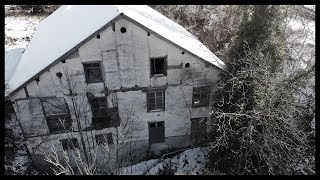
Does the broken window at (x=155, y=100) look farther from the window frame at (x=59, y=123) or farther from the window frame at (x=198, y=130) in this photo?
the window frame at (x=59, y=123)

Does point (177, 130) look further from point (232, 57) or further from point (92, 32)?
point (92, 32)

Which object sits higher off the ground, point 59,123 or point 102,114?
point 102,114

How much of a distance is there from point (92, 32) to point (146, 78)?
4222 mm

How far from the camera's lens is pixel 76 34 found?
→ 19.3 metres

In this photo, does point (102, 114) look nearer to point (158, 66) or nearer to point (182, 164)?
point (158, 66)

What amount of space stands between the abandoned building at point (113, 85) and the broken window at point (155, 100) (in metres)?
0.06

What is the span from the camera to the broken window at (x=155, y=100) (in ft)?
68.4

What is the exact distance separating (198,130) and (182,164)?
2.52 m

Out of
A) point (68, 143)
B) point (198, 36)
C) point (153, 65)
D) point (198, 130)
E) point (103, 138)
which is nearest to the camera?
point (153, 65)

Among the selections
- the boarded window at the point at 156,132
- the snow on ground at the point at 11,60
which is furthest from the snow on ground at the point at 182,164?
the snow on ground at the point at 11,60

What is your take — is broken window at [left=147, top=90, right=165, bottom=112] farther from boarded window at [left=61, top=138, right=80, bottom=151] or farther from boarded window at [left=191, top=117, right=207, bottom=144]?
boarded window at [left=61, top=138, right=80, bottom=151]

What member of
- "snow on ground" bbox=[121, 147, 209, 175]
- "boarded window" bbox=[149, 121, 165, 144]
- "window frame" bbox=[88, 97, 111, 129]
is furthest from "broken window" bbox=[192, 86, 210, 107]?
"window frame" bbox=[88, 97, 111, 129]

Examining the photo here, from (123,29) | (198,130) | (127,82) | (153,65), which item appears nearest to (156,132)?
(198,130)

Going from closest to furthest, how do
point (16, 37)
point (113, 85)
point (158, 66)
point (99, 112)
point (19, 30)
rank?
point (158, 66)
point (113, 85)
point (99, 112)
point (16, 37)
point (19, 30)
